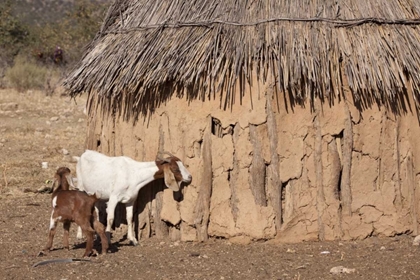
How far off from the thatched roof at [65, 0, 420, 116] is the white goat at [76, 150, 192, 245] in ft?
1.90

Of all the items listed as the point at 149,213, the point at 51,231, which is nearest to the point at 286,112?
the point at 149,213

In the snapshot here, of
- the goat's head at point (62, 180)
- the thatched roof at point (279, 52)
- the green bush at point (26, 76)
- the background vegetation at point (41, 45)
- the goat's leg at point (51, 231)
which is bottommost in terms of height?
the goat's leg at point (51, 231)

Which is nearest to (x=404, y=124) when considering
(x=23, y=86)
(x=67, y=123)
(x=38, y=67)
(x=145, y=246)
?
(x=145, y=246)

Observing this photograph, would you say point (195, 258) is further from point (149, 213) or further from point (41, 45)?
point (41, 45)

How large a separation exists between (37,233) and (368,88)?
3.56 m

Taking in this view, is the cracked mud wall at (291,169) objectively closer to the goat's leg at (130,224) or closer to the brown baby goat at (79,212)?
the goat's leg at (130,224)

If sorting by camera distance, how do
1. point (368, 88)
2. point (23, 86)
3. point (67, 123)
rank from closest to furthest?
point (368, 88)
point (67, 123)
point (23, 86)

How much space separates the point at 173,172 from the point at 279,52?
1391 mm

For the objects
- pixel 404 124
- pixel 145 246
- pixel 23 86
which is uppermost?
pixel 23 86

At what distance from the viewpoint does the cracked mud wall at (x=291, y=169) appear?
22.5ft

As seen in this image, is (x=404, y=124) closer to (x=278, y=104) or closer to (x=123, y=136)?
(x=278, y=104)

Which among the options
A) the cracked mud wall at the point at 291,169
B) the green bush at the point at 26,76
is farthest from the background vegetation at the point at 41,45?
the cracked mud wall at the point at 291,169

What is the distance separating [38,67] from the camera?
76.6 feet

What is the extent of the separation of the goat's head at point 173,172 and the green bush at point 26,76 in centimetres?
1486
